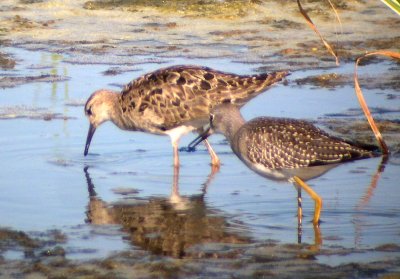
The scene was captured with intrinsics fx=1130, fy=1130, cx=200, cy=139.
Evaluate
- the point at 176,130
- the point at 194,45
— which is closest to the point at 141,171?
the point at 176,130

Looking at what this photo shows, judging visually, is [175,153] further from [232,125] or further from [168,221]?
[168,221]

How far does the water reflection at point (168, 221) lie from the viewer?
7.94 m

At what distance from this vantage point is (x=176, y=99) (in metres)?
10.6

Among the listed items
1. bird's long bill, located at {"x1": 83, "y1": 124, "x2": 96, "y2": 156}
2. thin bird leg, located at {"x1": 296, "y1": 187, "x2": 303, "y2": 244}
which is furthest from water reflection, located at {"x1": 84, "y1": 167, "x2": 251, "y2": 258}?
bird's long bill, located at {"x1": 83, "y1": 124, "x2": 96, "y2": 156}

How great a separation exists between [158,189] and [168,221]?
40.7 inches

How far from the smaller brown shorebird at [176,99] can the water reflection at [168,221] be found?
1164 millimetres

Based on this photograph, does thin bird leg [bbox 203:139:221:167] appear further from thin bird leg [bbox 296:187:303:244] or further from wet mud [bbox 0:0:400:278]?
thin bird leg [bbox 296:187:303:244]

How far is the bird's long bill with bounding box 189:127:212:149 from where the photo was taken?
9.84m

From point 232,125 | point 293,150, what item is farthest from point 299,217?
point 232,125

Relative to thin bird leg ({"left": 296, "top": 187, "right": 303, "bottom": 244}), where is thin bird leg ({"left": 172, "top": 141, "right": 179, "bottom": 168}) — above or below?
below

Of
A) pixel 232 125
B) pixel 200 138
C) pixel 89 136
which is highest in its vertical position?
pixel 232 125

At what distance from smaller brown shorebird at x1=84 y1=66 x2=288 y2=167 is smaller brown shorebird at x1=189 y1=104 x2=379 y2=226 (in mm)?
1510

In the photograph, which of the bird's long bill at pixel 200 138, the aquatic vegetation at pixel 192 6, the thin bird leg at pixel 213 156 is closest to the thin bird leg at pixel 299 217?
the bird's long bill at pixel 200 138

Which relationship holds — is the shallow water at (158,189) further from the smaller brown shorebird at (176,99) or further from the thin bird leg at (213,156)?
the smaller brown shorebird at (176,99)
